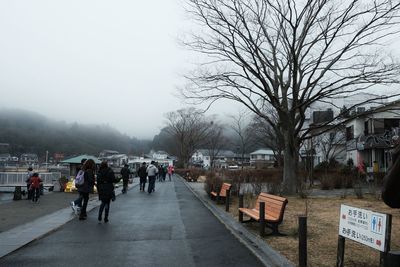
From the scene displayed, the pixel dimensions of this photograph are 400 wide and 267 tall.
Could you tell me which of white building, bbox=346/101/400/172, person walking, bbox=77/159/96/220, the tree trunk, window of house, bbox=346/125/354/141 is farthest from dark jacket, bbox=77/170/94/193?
window of house, bbox=346/125/354/141

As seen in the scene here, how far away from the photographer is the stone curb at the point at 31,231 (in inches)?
368

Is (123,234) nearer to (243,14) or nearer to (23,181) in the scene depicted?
(243,14)

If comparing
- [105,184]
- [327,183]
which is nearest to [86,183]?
[105,184]

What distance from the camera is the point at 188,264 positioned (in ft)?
25.0

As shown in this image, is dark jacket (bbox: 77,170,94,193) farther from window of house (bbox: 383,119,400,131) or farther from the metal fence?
window of house (bbox: 383,119,400,131)

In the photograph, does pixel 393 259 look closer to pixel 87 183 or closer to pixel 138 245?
pixel 138 245

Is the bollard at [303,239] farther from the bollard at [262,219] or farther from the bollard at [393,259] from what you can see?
the bollard at [262,219]

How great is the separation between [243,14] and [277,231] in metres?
14.3

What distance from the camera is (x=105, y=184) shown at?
43.8ft

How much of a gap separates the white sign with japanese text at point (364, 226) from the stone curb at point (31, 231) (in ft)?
19.0

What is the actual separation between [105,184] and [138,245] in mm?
4269

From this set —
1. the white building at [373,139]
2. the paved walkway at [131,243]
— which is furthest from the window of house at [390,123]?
the paved walkway at [131,243]

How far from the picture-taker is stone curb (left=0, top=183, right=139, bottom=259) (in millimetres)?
9352

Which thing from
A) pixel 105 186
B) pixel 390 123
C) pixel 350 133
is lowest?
pixel 105 186
